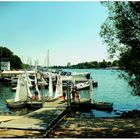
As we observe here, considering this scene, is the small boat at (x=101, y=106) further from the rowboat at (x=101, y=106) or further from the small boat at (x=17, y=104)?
the small boat at (x=17, y=104)

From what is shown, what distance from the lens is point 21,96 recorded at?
1953 inches

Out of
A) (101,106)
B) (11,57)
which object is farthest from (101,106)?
(11,57)

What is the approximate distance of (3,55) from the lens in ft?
600

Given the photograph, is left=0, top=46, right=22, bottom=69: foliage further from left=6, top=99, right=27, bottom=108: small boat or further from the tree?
the tree

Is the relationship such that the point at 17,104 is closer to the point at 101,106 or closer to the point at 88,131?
the point at 101,106

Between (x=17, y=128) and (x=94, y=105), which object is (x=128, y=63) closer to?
(x=17, y=128)

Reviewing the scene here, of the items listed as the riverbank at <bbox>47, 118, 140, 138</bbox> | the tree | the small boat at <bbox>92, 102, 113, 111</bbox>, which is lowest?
the small boat at <bbox>92, 102, 113, 111</bbox>

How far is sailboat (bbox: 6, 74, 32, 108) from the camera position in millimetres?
45403

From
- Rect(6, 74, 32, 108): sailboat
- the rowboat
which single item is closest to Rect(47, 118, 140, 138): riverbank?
the rowboat

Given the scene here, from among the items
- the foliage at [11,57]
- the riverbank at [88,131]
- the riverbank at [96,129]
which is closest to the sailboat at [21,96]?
the riverbank at [96,129]

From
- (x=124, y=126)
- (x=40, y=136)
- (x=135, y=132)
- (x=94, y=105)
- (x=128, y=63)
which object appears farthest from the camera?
(x=94, y=105)

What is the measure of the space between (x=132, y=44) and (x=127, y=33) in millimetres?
994

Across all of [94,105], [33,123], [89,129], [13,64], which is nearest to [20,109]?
[94,105]

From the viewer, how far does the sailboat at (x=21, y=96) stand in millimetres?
45403
